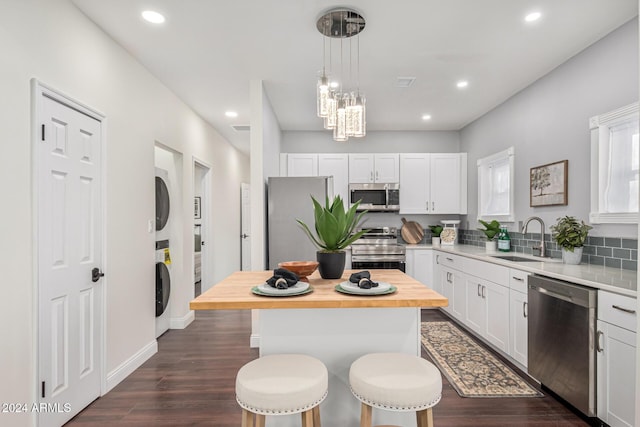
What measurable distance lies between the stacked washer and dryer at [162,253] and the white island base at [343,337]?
2.47 metres

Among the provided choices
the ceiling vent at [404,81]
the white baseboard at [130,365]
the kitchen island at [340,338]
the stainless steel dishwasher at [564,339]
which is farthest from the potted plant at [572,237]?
the white baseboard at [130,365]

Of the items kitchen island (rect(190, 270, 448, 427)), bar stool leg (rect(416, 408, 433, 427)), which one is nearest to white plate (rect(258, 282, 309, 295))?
kitchen island (rect(190, 270, 448, 427))

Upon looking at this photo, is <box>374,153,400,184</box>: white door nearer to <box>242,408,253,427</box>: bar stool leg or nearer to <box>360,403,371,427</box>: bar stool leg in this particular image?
<box>360,403,371,427</box>: bar stool leg

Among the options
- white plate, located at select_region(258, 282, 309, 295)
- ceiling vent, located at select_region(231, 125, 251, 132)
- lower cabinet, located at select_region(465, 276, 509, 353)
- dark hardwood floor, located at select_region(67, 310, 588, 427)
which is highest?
ceiling vent, located at select_region(231, 125, 251, 132)

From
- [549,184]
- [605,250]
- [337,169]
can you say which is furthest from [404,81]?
[605,250]

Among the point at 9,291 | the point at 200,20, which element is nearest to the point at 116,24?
the point at 200,20

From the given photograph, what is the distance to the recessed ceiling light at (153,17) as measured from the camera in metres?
2.30

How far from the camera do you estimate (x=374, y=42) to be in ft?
8.91

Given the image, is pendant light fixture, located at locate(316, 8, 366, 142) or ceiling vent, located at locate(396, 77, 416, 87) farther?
ceiling vent, located at locate(396, 77, 416, 87)

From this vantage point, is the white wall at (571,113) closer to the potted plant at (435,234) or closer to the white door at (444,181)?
the white door at (444,181)

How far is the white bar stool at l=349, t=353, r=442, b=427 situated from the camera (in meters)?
1.30

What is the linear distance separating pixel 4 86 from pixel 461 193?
203 inches

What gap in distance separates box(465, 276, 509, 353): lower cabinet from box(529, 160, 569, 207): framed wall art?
0.98 m

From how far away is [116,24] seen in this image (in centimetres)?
244
